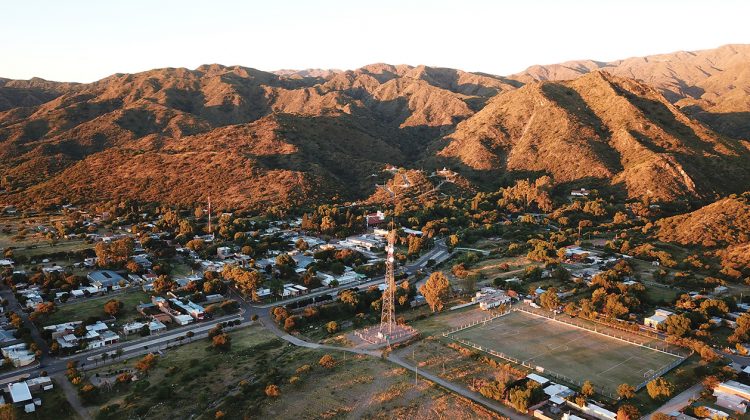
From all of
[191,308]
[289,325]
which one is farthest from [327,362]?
[191,308]

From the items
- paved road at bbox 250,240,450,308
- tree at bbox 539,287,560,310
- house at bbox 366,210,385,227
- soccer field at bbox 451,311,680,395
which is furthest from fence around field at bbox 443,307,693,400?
house at bbox 366,210,385,227

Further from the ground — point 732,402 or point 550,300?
point 550,300

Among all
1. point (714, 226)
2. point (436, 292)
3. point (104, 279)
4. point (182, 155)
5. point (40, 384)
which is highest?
point (182, 155)

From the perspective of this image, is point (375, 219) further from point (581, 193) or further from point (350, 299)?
point (581, 193)

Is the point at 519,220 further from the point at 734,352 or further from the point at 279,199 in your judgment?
the point at 734,352

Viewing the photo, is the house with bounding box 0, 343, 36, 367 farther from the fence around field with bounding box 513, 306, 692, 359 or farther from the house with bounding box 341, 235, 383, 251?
the house with bounding box 341, 235, 383, 251

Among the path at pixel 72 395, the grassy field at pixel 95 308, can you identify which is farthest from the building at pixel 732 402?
the grassy field at pixel 95 308

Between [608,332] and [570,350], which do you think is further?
[608,332]
